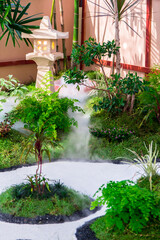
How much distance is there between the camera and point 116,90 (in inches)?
271

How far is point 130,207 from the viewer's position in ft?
10.9

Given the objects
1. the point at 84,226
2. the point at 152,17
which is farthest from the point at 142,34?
the point at 84,226

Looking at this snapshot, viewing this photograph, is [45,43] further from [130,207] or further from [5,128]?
[130,207]

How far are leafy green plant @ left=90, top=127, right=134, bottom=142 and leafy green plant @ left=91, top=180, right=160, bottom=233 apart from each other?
112 inches

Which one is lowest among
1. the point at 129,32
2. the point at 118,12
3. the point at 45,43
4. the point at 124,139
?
the point at 124,139

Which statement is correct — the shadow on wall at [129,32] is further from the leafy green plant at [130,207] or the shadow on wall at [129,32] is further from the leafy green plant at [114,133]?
the leafy green plant at [130,207]

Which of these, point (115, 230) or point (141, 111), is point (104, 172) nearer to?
point (141, 111)

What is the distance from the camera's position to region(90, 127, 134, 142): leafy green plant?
6.35 m

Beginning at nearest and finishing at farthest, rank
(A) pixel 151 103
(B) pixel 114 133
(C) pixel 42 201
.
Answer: (C) pixel 42 201 → (B) pixel 114 133 → (A) pixel 151 103

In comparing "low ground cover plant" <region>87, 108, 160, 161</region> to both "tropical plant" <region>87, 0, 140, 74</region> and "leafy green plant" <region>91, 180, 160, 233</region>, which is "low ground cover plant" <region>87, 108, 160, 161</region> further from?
"leafy green plant" <region>91, 180, 160, 233</region>

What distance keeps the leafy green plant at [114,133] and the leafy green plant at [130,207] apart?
283 cm

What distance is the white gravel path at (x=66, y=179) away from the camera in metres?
3.97

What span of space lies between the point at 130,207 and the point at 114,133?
3101 millimetres

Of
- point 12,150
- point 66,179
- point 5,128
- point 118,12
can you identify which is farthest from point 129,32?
point 66,179
